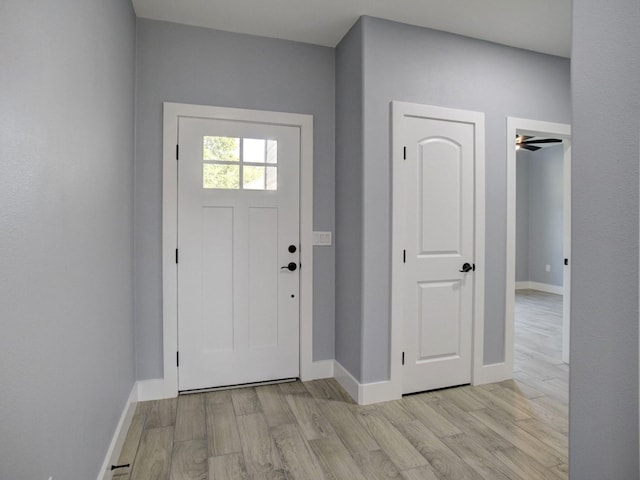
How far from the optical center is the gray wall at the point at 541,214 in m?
7.13

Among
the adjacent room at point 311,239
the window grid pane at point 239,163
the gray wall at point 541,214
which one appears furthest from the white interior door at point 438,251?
the gray wall at point 541,214

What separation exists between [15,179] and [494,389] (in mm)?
3162

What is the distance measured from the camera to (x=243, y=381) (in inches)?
117

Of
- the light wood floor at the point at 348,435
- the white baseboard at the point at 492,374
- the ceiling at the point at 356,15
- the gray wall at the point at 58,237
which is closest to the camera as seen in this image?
the gray wall at the point at 58,237

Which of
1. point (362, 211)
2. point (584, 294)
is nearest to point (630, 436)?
point (584, 294)

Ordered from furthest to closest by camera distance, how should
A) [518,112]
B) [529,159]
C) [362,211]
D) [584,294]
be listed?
[529,159]
[518,112]
[362,211]
[584,294]

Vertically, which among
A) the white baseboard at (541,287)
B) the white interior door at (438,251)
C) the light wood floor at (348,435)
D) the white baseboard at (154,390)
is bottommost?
the light wood floor at (348,435)

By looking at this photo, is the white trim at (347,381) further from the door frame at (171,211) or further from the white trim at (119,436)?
the white trim at (119,436)

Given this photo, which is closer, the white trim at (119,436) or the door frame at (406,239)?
the white trim at (119,436)

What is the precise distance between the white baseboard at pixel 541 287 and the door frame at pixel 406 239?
5149mm

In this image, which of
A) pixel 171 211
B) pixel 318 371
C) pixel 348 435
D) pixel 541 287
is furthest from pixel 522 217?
pixel 171 211

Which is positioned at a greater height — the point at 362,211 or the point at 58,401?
the point at 362,211

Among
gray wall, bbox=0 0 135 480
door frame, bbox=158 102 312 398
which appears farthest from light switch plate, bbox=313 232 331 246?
gray wall, bbox=0 0 135 480

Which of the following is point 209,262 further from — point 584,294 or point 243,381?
point 584,294
